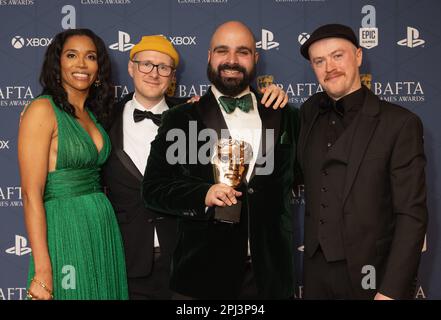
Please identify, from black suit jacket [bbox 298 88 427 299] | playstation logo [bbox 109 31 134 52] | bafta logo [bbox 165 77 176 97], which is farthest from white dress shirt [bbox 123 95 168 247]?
black suit jacket [bbox 298 88 427 299]

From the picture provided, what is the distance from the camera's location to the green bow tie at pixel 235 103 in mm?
2377

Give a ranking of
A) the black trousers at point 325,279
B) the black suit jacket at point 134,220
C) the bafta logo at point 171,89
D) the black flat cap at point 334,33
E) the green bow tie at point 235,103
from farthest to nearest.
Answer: the bafta logo at point 171,89, the black suit jacket at point 134,220, the green bow tie at point 235,103, the black flat cap at point 334,33, the black trousers at point 325,279

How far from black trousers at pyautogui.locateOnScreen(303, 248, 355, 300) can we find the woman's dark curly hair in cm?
136

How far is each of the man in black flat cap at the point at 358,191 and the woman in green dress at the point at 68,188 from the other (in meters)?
1.04

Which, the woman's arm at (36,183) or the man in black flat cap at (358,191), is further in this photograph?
the woman's arm at (36,183)

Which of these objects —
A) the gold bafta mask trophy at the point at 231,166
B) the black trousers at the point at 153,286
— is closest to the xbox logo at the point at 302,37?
the gold bafta mask trophy at the point at 231,166

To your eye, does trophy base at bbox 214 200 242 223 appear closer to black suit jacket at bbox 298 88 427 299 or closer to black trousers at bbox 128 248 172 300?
black suit jacket at bbox 298 88 427 299

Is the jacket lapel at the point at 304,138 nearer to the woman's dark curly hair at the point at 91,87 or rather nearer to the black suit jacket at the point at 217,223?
the black suit jacket at the point at 217,223

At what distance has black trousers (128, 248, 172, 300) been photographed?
263 cm

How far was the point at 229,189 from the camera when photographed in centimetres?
214

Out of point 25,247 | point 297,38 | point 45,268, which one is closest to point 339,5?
point 297,38

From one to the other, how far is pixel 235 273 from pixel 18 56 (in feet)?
7.22

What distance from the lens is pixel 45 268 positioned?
2.23m

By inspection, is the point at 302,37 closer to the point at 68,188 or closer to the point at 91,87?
the point at 91,87
